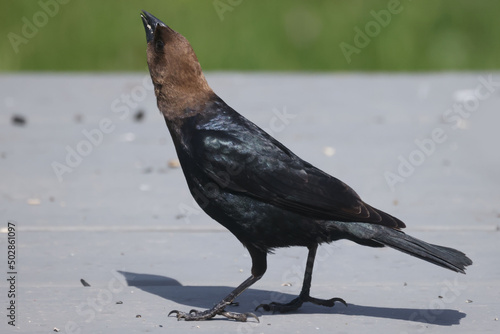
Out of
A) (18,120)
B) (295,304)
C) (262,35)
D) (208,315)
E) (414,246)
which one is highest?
(262,35)

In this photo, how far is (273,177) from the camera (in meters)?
3.63

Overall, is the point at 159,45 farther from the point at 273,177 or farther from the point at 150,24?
the point at 273,177

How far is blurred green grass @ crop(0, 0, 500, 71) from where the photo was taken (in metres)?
9.72

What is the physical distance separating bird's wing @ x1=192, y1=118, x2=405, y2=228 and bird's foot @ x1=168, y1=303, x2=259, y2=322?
43 cm

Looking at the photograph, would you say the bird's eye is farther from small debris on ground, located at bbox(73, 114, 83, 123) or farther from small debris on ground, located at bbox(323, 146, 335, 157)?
small debris on ground, located at bbox(73, 114, 83, 123)

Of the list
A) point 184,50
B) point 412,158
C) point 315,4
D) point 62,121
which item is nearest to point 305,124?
point 412,158

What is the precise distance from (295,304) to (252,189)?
48 centimetres

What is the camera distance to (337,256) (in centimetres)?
441

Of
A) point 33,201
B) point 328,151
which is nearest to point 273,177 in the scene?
point 33,201

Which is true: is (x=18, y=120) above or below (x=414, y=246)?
above

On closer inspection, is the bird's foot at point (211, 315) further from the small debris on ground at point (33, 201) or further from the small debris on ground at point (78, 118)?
the small debris on ground at point (78, 118)

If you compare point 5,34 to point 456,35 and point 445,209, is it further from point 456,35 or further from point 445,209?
point 445,209

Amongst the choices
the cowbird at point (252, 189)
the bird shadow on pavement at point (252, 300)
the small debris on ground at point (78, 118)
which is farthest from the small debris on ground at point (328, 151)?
the cowbird at point (252, 189)

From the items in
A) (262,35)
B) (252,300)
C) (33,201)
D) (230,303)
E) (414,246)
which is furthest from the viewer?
(262,35)
